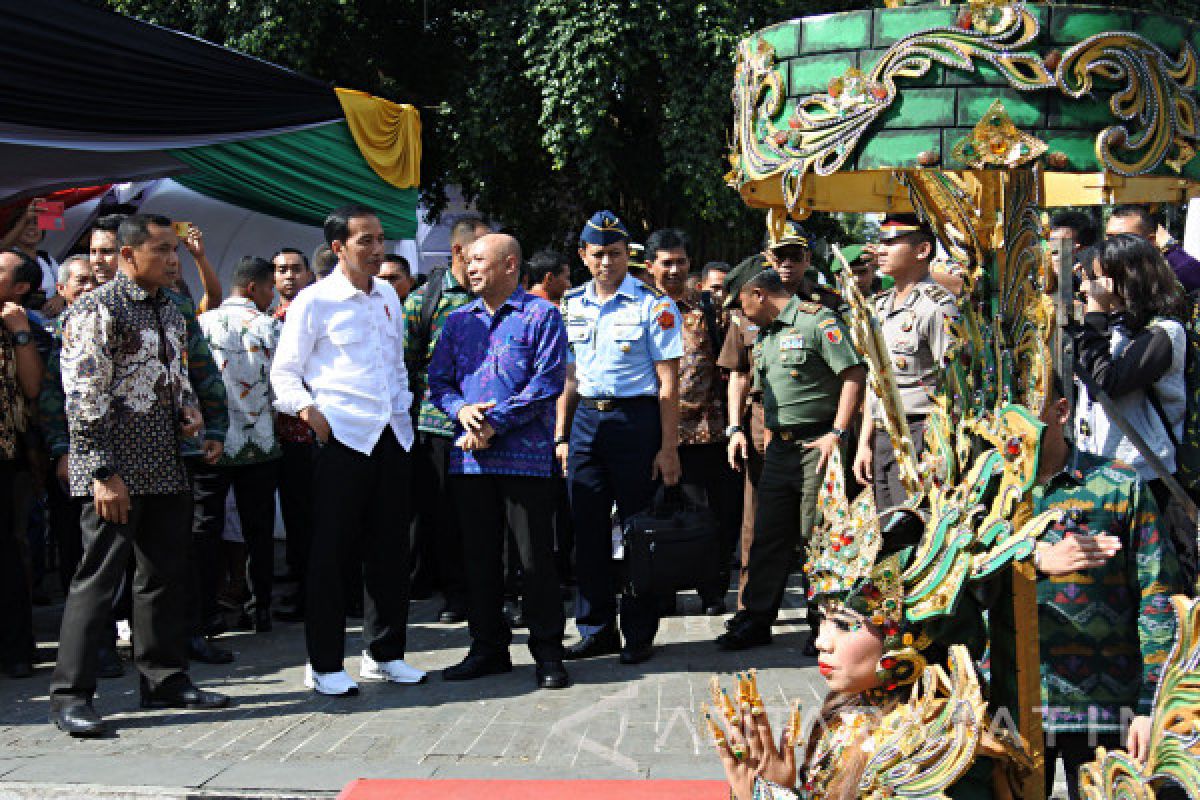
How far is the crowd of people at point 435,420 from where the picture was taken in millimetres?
5332

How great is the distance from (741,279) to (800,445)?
1.09 metres

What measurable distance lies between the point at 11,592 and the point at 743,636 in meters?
3.58

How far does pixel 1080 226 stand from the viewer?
25.2ft

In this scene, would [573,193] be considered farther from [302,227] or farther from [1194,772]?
[1194,772]

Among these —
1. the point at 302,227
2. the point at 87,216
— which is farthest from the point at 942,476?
the point at 87,216

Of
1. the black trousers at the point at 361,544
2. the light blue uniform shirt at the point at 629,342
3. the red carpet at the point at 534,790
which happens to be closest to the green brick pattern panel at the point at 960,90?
the red carpet at the point at 534,790

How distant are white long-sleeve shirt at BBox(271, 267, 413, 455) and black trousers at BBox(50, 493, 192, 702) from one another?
687 millimetres

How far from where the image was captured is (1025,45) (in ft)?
8.15

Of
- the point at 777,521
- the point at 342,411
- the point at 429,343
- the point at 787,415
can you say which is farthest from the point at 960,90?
the point at 429,343

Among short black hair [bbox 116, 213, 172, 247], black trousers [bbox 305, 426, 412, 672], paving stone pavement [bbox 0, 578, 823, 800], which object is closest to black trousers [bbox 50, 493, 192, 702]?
paving stone pavement [bbox 0, 578, 823, 800]

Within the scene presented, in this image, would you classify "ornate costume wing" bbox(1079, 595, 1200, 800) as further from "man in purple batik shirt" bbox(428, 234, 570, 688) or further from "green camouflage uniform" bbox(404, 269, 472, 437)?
"green camouflage uniform" bbox(404, 269, 472, 437)

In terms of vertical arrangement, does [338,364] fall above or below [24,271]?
below

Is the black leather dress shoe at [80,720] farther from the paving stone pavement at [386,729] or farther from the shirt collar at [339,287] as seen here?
the shirt collar at [339,287]

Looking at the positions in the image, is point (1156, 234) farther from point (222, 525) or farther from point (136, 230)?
point (222, 525)
